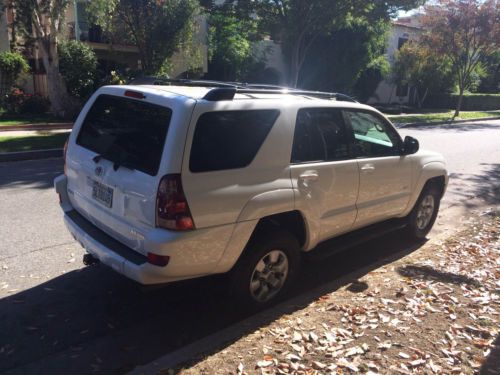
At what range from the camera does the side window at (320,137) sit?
13.3 ft

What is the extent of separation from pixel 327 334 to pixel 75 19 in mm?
21485

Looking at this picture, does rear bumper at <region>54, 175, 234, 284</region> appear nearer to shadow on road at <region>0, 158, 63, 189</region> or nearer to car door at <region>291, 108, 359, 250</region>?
car door at <region>291, 108, 359, 250</region>

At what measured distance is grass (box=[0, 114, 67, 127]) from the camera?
51.8 feet

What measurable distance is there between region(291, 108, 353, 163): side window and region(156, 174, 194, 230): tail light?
1.11m

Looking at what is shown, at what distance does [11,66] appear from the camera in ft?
56.9

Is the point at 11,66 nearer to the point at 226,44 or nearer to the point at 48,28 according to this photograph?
the point at 48,28

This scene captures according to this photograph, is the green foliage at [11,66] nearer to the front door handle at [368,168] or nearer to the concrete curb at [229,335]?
the front door handle at [368,168]

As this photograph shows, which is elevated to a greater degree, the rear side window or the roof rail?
the roof rail

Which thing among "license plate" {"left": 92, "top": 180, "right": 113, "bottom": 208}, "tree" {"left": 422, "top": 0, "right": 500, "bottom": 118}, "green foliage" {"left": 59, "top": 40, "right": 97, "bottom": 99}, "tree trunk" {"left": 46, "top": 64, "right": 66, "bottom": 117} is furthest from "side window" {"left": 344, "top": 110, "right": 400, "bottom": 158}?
"tree" {"left": 422, "top": 0, "right": 500, "bottom": 118}

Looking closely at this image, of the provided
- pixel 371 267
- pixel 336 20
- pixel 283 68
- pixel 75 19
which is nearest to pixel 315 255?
pixel 371 267

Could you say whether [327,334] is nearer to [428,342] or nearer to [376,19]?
[428,342]

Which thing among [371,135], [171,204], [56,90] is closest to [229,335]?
[171,204]

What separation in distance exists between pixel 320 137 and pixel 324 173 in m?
0.34

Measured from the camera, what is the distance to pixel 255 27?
64.5ft
